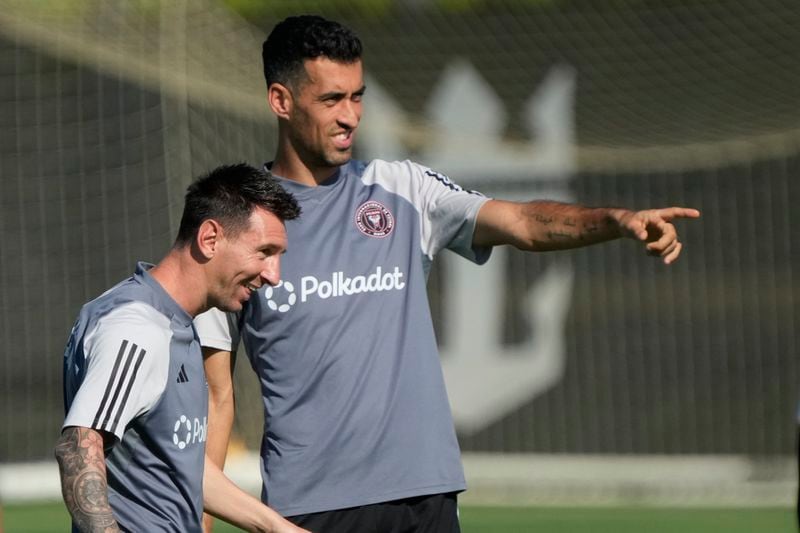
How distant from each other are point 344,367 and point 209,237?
855mm

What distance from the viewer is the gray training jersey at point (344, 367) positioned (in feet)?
14.4

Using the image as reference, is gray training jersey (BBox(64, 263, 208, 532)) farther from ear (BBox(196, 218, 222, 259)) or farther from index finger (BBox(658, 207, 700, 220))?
index finger (BBox(658, 207, 700, 220))

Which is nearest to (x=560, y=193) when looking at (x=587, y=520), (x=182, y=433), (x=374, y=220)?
(x=587, y=520)

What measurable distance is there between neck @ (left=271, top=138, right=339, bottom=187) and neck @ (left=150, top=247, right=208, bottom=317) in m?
0.94

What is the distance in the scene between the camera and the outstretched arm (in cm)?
387

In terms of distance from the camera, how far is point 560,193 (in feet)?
45.4

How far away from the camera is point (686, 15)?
50.8ft

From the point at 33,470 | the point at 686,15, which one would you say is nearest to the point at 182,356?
the point at 33,470

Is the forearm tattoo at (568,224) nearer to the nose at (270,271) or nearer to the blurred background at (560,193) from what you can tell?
the nose at (270,271)

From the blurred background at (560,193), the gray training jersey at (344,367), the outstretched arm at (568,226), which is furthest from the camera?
the blurred background at (560,193)

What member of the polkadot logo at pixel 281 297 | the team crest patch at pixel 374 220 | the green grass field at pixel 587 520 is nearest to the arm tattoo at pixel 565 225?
the team crest patch at pixel 374 220

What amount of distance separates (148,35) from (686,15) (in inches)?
223

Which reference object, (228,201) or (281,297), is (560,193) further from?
(228,201)

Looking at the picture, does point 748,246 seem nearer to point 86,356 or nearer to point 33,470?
point 33,470
